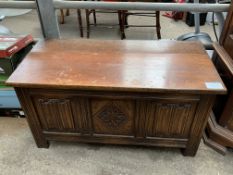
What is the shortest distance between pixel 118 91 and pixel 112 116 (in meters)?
0.21

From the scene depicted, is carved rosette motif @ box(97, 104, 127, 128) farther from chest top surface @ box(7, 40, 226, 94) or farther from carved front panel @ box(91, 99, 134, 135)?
chest top surface @ box(7, 40, 226, 94)

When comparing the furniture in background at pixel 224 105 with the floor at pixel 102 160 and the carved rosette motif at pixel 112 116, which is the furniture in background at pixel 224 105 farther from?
the carved rosette motif at pixel 112 116

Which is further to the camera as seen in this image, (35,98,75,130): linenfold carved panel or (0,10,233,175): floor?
(0,10,233,175): floor

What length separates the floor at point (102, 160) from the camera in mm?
1263

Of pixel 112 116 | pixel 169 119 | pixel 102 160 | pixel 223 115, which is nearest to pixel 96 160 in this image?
pixel 102 160

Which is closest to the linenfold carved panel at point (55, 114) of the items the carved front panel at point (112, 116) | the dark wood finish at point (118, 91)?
the dark wood finish at point (118, 91)

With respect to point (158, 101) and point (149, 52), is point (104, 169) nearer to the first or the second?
point (158, 101)

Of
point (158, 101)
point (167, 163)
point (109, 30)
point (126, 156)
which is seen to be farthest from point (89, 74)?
point (109, 30)

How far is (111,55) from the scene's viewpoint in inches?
47.7

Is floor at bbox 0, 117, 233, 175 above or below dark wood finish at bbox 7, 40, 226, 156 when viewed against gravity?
below

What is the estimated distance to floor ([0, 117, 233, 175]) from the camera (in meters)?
1.26

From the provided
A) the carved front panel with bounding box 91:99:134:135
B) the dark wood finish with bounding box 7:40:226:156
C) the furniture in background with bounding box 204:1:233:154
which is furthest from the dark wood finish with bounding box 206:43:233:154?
the carved front panel with bounding box 91:99:134:135

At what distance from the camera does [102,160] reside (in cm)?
133

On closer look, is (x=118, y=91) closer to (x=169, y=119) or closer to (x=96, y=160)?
(x=169, y=119)
